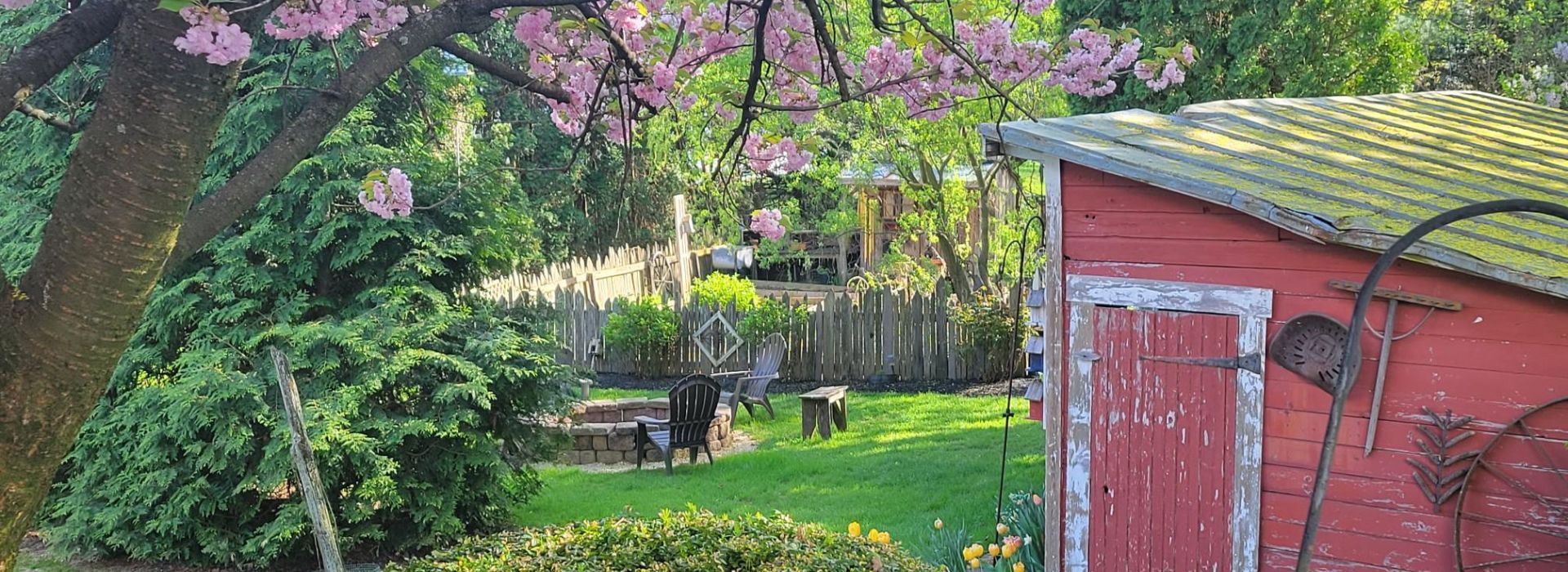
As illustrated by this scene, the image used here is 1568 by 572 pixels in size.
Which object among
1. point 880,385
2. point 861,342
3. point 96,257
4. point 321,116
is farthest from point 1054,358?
point 861,342

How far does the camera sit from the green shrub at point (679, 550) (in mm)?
3977

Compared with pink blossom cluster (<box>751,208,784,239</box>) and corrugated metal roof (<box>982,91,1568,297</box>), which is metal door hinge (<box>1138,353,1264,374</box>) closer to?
corrugated metal roof (<box>982,91,1568,297</box>)

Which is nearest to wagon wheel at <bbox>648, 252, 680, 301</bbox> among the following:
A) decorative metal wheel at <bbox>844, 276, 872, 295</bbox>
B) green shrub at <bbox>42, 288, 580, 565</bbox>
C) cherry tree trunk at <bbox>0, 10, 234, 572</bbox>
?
decorative metal wheel at <bbox>844, 276, 872, 295</bbox>

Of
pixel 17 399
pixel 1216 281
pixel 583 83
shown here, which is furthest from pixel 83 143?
pixel 1216 281

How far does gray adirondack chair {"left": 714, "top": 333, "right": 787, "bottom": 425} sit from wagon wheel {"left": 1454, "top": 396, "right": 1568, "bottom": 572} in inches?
315

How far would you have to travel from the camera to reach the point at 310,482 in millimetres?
4945

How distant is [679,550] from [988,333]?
419 inches

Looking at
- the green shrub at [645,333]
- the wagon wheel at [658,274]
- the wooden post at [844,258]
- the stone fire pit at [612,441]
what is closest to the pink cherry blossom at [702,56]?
the stone fire pit at [612,441]

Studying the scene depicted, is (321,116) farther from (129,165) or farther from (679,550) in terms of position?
(679,550)

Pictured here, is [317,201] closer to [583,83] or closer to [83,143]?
[583,83]

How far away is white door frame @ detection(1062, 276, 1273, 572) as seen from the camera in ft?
17.0

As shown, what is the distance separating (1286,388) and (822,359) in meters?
10.5

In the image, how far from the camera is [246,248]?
819 cm

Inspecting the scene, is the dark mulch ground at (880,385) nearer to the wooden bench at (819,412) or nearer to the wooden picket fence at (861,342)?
the wooden picket fence at (861,342)
